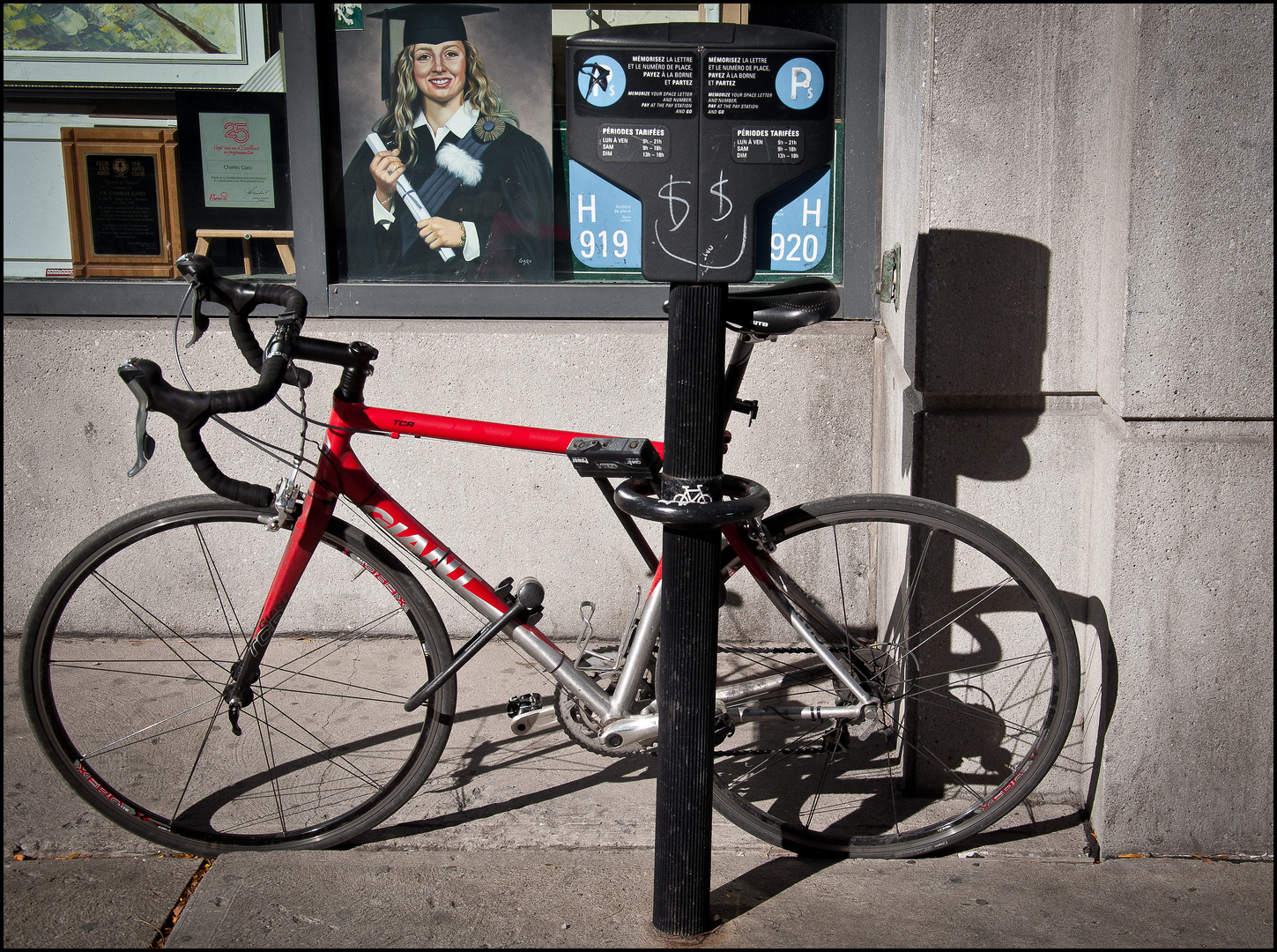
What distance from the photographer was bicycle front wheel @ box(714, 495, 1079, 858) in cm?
239

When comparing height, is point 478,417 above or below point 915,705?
above

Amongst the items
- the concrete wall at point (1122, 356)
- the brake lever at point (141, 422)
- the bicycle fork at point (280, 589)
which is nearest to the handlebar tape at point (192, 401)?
the brake lever at point (141, 422)

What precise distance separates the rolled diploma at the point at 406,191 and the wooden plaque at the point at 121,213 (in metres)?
0.76

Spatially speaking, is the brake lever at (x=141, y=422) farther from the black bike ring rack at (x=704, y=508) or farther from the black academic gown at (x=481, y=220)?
the black academic gown at (x=481, y=220)

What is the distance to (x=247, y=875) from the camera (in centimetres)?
239

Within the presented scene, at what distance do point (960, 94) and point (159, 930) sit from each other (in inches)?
108

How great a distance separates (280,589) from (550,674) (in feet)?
2.27

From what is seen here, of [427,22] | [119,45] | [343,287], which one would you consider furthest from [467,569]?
[119,45]

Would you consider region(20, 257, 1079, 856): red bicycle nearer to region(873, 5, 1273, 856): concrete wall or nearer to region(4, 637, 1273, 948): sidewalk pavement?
region(4, 637, 1273, 948): sidewalk pavement

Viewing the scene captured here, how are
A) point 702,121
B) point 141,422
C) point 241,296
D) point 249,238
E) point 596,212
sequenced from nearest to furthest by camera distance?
1. point 702,121
2. point 596,212
3. point 141,422
4. point 241,296
5. point 249,238

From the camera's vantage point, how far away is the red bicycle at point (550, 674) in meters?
2.32

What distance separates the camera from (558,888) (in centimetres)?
236

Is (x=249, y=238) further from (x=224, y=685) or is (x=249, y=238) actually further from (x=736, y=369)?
(x=736, y=369)

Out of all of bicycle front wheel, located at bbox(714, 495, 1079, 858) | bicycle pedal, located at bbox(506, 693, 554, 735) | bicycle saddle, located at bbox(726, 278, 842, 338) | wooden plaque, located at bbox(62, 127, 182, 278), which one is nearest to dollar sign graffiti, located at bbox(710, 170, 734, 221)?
bicycle saddle, located at bbox(726, 278, 842, 338)
